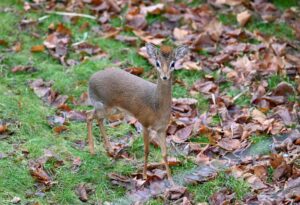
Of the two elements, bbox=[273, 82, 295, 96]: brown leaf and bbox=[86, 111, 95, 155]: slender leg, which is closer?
bbox=[86, 111, 95, 155]: slender leg

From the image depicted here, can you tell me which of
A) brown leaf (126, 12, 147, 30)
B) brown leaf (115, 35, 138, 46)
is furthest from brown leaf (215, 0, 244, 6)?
brown leaf (115, 35, 138, 46)

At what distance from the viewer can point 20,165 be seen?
5941 millimetres

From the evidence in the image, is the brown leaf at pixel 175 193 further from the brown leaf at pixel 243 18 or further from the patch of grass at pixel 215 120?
the brown leaf at pixel 243 18

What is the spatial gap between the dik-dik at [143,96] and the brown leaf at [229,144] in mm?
662

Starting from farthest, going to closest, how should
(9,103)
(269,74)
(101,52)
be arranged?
1. (101,52)
2. (269,74)
3. (9,103)

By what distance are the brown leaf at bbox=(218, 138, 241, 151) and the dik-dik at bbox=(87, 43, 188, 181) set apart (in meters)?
0.66

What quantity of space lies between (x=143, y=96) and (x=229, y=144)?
93 cm

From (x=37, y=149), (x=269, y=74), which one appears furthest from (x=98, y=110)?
(x=269, y=74)

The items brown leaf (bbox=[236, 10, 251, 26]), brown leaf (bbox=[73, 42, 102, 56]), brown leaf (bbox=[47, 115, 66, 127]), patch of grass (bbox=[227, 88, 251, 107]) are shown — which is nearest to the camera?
brown leaf (bbox=[47, 115, 66, 127])

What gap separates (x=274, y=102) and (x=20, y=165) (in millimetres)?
2462

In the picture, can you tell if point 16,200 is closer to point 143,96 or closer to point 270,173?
point 143,96

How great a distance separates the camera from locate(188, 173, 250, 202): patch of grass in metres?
5.63

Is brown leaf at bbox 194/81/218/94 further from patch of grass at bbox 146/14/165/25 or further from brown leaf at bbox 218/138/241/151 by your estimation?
patch of grass at bbox 146/14/165/25

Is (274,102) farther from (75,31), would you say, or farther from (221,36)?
(75,31)
